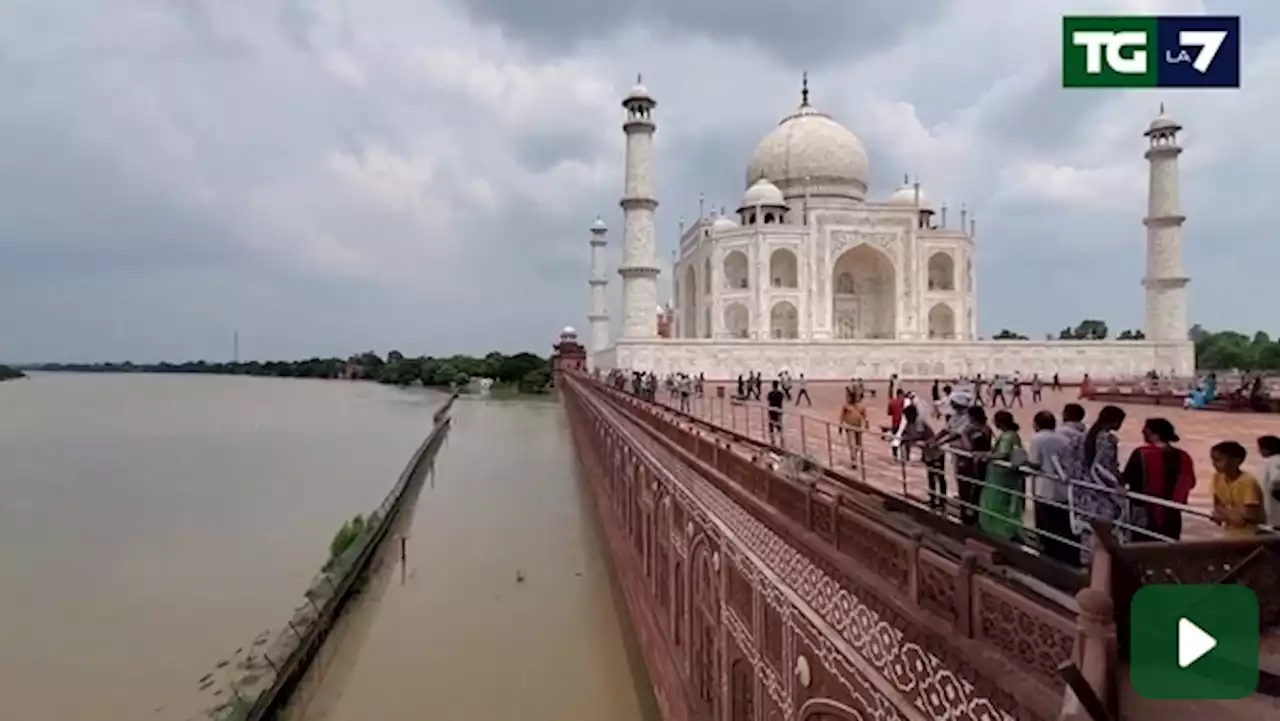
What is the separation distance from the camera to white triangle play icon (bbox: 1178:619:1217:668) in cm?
179

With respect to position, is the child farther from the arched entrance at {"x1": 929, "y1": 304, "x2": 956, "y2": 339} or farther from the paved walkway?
the arched entrance at {"x1": 929, "y1": 304, "x2": 956, "y2": 339}

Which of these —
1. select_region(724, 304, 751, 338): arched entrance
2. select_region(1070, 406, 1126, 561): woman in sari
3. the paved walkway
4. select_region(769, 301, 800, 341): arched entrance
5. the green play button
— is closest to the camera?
the green play button

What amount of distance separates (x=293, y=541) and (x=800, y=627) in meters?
13.0

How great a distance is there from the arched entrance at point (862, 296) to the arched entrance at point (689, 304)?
5563 mm

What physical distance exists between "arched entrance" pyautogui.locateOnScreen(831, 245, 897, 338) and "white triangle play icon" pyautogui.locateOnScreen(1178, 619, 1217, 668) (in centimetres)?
3155

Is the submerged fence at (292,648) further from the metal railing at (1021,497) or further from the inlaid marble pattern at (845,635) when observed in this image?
the metal railing at (1021,497)

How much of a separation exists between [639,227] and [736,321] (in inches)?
262

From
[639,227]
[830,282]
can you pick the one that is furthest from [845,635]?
[830,282]

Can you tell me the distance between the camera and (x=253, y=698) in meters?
7.82

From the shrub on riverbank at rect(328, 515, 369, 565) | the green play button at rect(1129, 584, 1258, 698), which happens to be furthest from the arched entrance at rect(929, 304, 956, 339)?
the green play button at rect(1129, 584, 1258, 698)

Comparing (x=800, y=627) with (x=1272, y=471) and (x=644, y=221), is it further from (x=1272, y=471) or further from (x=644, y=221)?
(x=644, y=221)

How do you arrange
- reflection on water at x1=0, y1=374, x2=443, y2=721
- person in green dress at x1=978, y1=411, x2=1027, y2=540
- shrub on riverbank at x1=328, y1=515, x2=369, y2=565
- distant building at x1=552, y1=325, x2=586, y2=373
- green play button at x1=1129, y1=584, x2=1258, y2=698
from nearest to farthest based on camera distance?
green play button at x1=1129, y1=584, x2=1258, y2=698 < person in green dress at x1=978, y1=411, x2=1027, y2=540 < reflection on water at x1=0, y1=374, x2=443, y2=721 < shrub on riverbank at x1=328, y1=515, x2=369, y2=565 < distant building at x1=552, y1=325, x2=586, y2=373

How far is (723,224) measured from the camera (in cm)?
3334

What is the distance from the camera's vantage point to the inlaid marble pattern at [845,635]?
8.10ft
